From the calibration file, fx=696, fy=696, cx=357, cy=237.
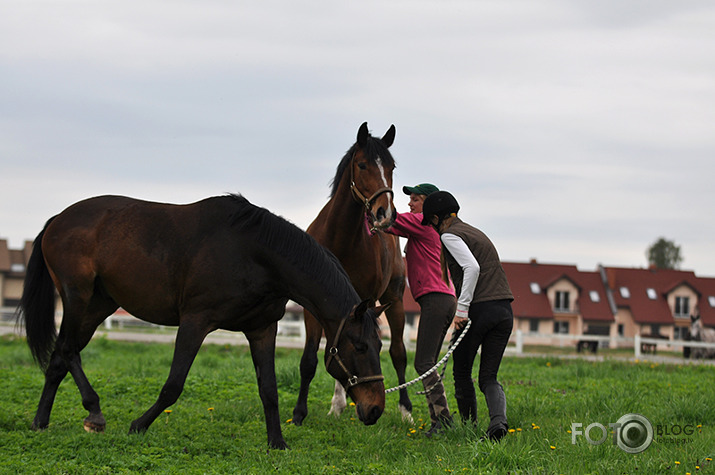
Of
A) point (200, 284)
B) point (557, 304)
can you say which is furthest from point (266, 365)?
point (557, 304)

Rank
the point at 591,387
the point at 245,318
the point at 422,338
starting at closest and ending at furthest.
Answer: the point at 245,318
the point at 422,338
the point at 591,387

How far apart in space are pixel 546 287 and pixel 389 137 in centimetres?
4478

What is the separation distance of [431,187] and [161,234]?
2567 mm

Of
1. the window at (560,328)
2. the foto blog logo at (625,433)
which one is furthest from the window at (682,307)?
the foto blog logo at (625,433)

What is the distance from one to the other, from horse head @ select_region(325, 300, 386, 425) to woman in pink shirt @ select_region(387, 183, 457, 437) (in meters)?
1.03

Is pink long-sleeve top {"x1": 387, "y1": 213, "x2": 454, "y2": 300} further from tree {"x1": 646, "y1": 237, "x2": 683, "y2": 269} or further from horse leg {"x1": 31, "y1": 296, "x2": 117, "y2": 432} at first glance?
tree {"x1": 646, "y1": 237, "x2": 683, "y2": 269}

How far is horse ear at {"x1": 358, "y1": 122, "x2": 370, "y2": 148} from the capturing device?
Answer: 6609 millimetres

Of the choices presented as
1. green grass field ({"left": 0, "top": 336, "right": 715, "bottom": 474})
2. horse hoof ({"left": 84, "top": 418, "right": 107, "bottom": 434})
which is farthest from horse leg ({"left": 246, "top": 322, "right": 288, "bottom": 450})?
horse hoof ({"left": 84, "top": 418, "right": 107, "bottom": 434})

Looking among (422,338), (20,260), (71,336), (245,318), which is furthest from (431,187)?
(20,260)

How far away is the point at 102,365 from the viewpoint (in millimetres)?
12164

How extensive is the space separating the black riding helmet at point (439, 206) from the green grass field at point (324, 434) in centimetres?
182

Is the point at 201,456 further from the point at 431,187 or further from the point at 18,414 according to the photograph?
the point at 431,187

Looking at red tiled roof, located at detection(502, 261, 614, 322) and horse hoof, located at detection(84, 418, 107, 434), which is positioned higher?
red tiled roof, located at detection(502, 261, 614, 322)

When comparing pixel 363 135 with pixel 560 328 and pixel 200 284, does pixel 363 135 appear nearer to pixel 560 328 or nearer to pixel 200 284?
pixel 200 284
